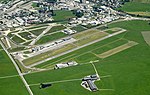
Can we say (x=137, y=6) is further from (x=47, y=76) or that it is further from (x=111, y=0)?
(x=47, y=76)

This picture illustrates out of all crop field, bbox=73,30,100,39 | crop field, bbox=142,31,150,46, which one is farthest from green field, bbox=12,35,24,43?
crop field, bbox=142,31,150,46

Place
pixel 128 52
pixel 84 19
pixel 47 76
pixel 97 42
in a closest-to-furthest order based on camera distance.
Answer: pixel 47 76 → pixel 128 52 → pixel 97 42 → pixel 84 19

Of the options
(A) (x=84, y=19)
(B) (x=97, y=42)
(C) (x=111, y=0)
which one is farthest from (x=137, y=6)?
(B) (x=97, y=42)

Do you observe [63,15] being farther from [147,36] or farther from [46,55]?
[46,55]

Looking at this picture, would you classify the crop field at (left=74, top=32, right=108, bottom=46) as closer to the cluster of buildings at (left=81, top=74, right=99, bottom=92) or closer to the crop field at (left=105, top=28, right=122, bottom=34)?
the crop field at (left=105, top=28, right=122, bottom=34)

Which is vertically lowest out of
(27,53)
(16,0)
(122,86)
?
(122,86)

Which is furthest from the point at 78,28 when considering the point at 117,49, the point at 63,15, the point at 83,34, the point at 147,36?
the point at 147,36

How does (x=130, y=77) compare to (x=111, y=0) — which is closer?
(x=130, y=77)

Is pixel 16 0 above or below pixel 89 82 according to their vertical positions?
above
